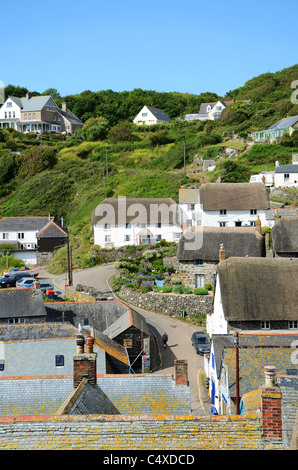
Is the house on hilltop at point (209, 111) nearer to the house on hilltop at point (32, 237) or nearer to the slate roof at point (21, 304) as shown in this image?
the house on hilltop at point (32, 237)

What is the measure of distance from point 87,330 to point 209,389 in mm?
6509

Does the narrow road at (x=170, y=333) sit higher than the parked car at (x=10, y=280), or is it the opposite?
the parked car at (x=10, y=280)

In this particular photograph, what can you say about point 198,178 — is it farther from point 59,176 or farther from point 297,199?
point 59,176

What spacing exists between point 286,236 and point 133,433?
33752 mm

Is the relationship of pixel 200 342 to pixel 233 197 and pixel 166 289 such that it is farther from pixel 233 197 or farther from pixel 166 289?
pixel 233 197

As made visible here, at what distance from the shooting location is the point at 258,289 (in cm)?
3017

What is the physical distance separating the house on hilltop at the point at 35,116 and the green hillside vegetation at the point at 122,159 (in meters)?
3.84

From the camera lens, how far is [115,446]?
32.6 ft

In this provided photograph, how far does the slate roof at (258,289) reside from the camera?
29281 millimetres

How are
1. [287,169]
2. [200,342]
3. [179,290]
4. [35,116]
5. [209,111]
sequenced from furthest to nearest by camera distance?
[209,111]
[35,116]
[287,169]
[179,290]
[200,342]

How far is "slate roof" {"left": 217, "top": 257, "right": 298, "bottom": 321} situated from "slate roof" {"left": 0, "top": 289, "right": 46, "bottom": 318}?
33.6ft

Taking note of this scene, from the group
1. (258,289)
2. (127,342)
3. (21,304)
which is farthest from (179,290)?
(21,304)

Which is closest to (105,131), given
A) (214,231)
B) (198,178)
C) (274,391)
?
(198,178)

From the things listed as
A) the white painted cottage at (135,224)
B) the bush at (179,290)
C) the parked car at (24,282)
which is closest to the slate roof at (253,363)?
the bush at (179,290)
